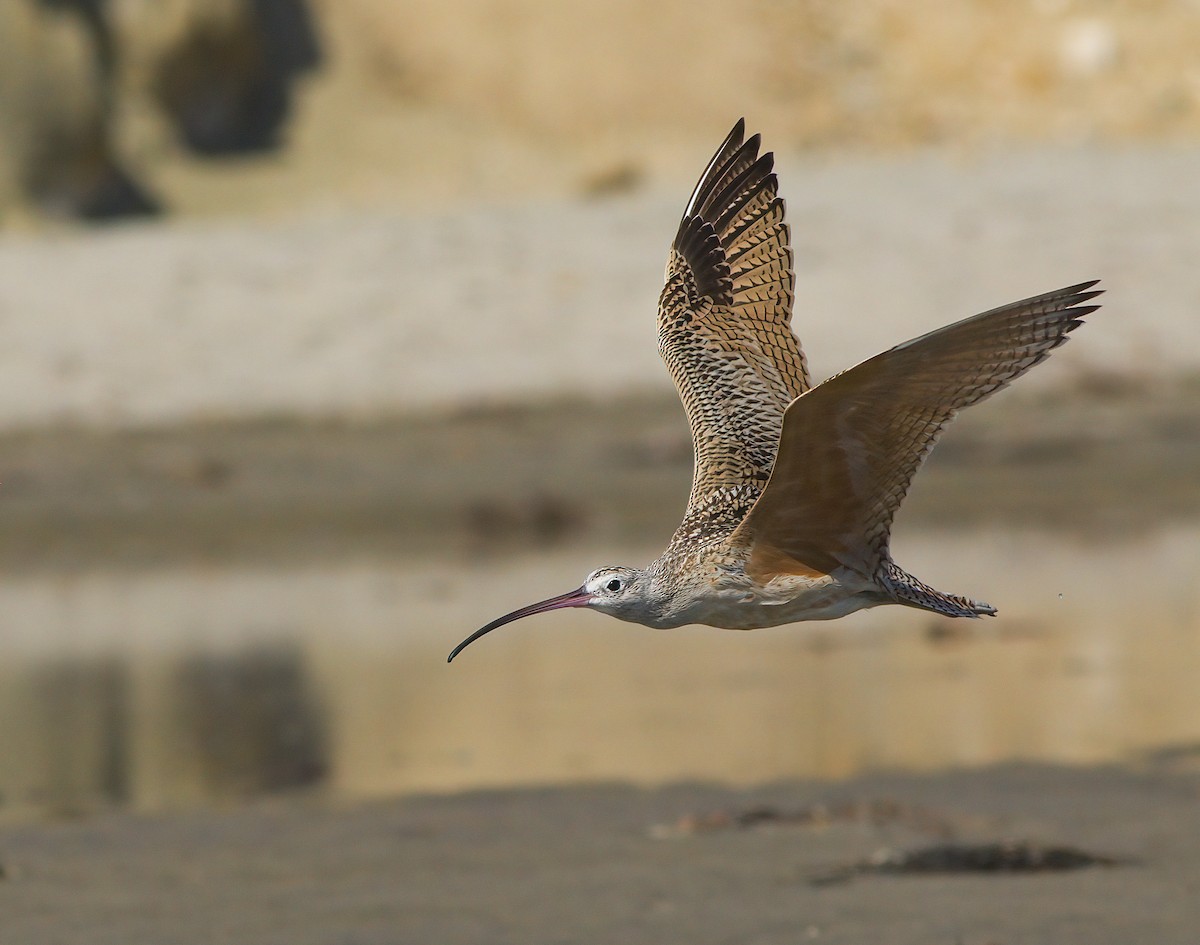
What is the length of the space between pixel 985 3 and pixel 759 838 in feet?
56.2

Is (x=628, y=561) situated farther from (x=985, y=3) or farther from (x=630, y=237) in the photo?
(x=985, y=3)

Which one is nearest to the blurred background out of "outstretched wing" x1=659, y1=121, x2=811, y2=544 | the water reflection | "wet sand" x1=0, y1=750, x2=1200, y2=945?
the water reflection

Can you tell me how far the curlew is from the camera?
15.0 ft

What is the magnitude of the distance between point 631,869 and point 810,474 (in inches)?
141

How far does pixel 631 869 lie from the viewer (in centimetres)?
807

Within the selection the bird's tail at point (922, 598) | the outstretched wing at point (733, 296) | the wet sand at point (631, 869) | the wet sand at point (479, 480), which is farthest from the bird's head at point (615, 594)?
the wet sand at point (479, 480)

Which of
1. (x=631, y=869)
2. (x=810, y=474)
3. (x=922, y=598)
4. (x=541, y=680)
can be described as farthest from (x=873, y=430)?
(x=541, y=680)

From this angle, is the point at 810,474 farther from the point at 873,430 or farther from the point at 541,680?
the point at 541,680

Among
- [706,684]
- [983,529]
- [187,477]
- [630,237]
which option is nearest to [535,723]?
[706,684]

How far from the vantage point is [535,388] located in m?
15.5

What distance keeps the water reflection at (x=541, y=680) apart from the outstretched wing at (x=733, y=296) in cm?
358

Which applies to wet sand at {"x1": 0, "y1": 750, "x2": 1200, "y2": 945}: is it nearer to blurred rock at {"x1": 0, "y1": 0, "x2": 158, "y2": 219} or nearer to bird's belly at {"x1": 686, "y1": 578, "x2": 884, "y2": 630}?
bird's belly at {"x1": 686, "y1": 578, "x2": 884, "y2": 630}

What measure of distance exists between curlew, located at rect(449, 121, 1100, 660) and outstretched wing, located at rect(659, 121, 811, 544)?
14 millimetres

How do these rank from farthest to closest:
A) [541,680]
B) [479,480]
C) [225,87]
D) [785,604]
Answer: [225,87] → [479,480] → [541,680] → [785,604]
